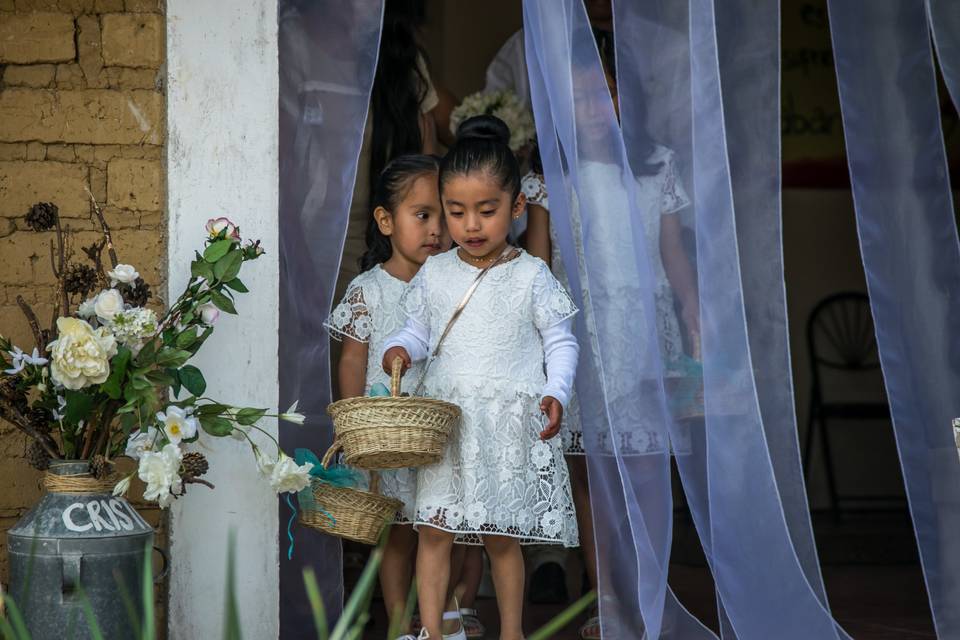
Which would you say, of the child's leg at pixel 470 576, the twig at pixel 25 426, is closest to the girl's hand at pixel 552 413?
the child's leg at pixel 470 576

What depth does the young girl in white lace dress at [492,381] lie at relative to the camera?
334cm

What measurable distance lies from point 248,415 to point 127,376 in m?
0.30

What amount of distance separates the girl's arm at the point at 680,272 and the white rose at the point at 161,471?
1327 millimetres

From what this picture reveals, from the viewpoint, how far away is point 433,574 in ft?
11.1

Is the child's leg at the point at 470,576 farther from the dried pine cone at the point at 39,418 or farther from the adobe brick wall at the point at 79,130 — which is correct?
the dried pine cone at the point at 39,418

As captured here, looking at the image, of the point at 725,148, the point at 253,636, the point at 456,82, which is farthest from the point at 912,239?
the point at 456,82

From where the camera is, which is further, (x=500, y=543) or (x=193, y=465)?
(x=500, y=543)

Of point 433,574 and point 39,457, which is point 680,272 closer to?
point 433,574

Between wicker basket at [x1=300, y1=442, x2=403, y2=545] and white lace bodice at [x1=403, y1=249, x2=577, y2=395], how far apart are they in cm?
36

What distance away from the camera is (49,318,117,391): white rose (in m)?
2.96

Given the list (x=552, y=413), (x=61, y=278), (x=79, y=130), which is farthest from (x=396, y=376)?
(x=79, y=130)

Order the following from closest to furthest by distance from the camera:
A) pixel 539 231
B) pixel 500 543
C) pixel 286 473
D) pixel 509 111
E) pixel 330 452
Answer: pixel 286 473 → pixel 330 452 → pixel 500 543 → pixel 539 231 → pixel 509 111

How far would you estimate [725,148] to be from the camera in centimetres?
335

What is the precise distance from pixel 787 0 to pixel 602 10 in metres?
3.21
